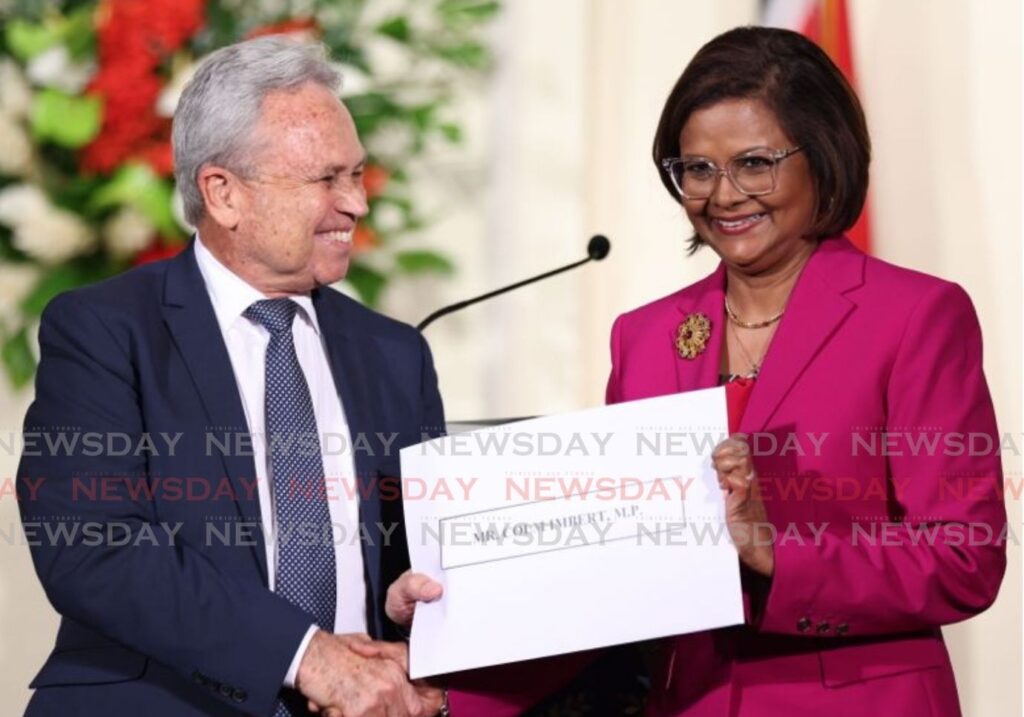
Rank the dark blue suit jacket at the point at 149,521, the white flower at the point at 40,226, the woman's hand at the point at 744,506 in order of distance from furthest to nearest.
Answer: the white flower at the point at 40,226
the dark blue suit jacket at the point at 149,521
the woman's hand at the point at 744,506

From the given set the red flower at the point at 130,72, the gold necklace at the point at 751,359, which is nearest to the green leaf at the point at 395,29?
the red flower at the point at 130,72

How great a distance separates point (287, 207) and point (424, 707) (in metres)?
0.73

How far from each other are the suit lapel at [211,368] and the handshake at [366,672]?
Answer: 0.44ft

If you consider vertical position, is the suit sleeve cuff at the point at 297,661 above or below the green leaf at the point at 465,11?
below

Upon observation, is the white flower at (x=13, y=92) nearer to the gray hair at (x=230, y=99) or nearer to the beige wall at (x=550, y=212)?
the beige wall at (x=550, y=212)

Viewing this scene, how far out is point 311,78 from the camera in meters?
2.24

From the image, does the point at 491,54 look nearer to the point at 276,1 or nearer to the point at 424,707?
the point at 276,1

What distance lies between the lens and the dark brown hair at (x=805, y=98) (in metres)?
2.04

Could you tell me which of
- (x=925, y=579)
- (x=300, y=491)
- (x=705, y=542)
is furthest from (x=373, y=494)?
(x=925, y=579)

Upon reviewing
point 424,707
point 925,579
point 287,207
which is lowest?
point 424,707

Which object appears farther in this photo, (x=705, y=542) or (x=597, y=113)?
(x=597, y=113)

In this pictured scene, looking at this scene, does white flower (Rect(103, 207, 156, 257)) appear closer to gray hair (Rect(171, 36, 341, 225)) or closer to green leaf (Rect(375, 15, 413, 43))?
green leaf (Rect(375, 15, 413, 43))

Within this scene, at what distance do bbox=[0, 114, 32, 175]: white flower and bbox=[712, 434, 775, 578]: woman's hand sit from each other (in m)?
2.21

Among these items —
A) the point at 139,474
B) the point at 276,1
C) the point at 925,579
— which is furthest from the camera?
the point at 276,1
